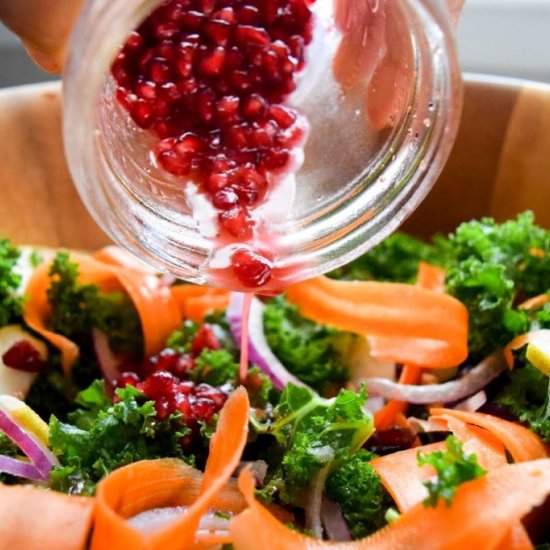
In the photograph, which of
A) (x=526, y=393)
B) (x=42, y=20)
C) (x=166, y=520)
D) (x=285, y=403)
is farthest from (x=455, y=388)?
(x=42, y=20)

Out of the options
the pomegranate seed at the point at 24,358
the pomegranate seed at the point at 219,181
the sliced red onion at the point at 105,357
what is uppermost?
the pomegranate seed at the point at 219,181

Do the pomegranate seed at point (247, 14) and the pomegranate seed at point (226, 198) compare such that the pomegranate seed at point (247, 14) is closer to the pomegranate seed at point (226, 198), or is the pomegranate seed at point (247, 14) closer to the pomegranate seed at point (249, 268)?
the pomegranate seed at point (226, 198)

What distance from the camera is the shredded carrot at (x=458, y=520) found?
1144mm

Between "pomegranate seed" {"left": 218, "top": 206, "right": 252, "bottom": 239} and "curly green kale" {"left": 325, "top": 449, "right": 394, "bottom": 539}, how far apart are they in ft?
1.59

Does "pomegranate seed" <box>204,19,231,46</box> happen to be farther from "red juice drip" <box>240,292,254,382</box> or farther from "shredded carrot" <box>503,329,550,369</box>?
"shredded carrot" <box>503,329,550,369</box>

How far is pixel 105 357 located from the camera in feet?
6.52

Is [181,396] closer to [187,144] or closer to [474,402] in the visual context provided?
[187,144]

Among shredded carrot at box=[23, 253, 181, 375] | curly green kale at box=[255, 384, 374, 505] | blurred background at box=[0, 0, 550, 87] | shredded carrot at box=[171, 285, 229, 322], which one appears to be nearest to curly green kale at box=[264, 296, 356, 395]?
shredded carrot at box=[171, 285, 229, 322]

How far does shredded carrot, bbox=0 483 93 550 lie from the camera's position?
1.21 meters

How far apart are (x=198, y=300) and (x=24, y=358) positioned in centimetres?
47

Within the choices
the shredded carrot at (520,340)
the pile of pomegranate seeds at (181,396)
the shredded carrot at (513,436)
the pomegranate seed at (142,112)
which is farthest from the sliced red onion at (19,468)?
the shredded carrot at (520,340)

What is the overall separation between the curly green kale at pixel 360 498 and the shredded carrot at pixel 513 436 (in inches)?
8.4

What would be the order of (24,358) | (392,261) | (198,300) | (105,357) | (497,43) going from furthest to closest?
(497,43)
(392,261)
(198,300)
(105,357)
(24,358)

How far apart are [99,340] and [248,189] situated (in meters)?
0.69
